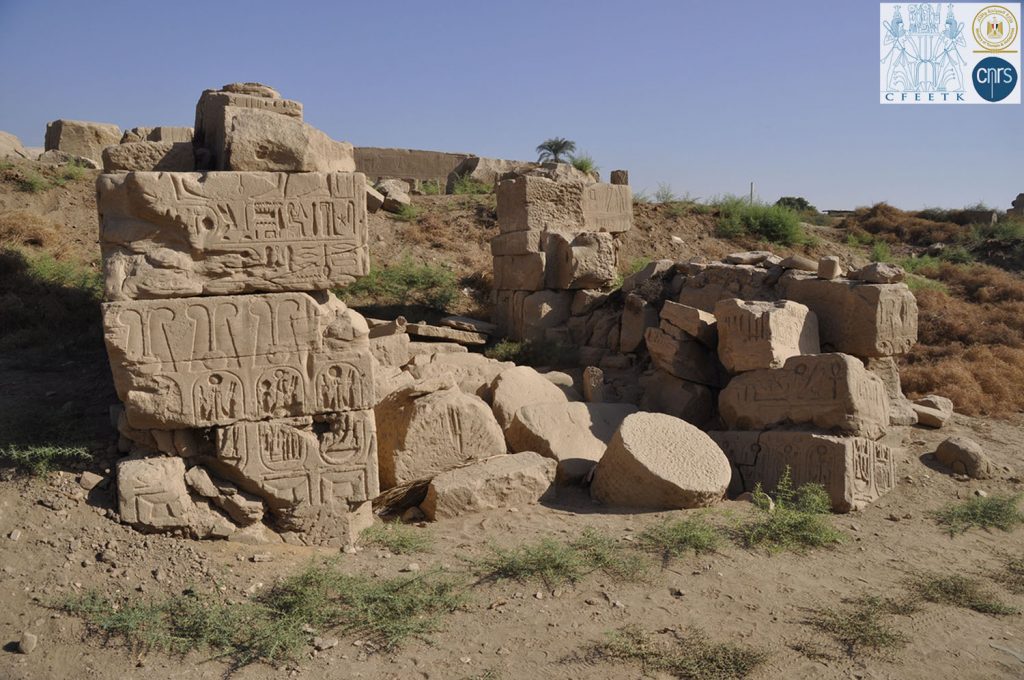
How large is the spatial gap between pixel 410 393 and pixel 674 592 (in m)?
2.06

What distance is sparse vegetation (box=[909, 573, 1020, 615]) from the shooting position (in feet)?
13.1

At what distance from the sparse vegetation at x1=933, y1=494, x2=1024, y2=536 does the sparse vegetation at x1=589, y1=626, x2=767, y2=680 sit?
2475 mm

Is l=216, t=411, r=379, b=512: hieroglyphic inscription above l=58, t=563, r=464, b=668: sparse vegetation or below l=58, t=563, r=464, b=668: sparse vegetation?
above

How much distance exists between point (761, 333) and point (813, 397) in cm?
64

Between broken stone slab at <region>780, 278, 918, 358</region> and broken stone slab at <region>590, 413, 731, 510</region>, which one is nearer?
broken stone slab at <region>590, 413, 731, 510</region>

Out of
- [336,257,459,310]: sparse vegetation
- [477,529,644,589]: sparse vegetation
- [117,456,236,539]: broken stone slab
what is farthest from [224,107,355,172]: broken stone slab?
[336,257,459,310]: sparse vegetation

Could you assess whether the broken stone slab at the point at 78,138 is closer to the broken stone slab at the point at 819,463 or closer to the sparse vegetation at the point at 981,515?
the broken stone slab at the point at 819,463

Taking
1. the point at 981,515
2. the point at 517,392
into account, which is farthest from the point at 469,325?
the point at 981,515

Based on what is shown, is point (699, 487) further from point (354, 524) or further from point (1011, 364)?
point (1011, 364)

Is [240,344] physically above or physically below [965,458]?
above

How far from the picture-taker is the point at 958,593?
4141mm

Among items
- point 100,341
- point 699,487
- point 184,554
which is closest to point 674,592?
point 699,487

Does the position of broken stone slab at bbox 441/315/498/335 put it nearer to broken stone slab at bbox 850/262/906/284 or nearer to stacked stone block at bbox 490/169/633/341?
stacked stone block at bbox 490/169/633/341

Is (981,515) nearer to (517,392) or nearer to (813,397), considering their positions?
(813,397)
